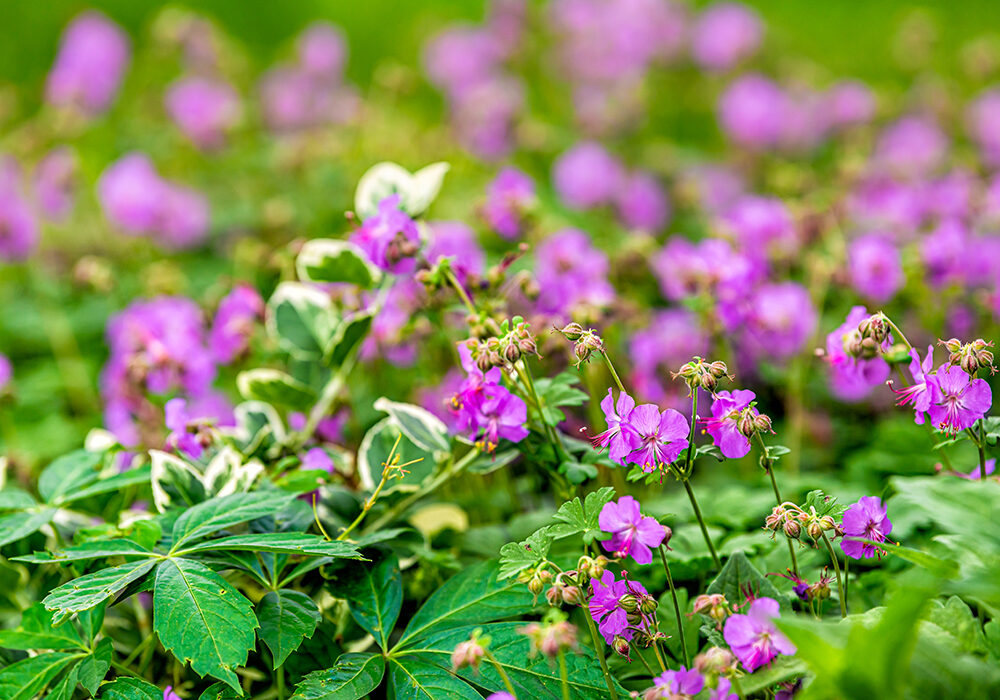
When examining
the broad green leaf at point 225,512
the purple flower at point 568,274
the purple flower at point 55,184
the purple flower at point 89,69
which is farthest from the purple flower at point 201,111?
the broad green leaf at point 225,512

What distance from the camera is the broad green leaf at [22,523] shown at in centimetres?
113

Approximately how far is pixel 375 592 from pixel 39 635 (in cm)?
42

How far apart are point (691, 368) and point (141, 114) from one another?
3.91m

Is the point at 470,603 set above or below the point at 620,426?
below

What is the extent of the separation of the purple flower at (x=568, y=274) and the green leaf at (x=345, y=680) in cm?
76

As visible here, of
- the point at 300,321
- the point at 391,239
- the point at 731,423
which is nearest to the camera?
the point at 731,423

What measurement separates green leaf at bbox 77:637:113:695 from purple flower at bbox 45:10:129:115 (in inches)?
108

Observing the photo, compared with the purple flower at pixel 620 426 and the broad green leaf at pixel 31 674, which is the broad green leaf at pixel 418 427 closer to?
the purple flower at pixel 620 426

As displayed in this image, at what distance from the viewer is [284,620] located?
1.08 metres

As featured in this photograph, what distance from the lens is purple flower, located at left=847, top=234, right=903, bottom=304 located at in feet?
6.30

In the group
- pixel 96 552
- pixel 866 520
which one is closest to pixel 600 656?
pixel 866 520

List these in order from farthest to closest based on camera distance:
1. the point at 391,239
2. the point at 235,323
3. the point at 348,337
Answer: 1. the point at 235,323
2. the point at 348,337
3. the point at 391,239

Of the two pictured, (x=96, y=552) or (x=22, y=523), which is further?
(x=22, y=523)

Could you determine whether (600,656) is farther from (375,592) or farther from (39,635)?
(39,635)
